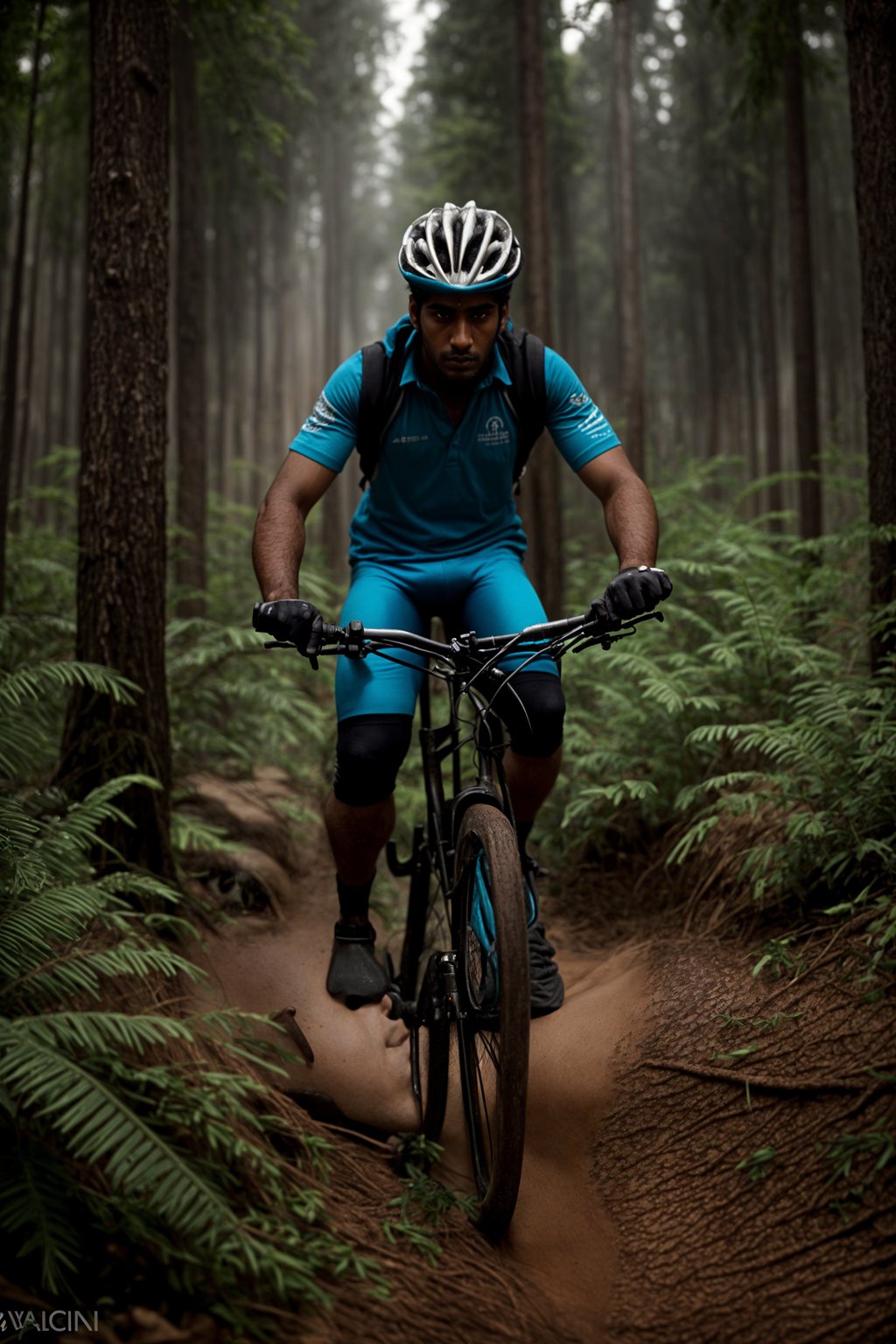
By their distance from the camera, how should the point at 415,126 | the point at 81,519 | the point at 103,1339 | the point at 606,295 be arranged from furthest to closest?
the point at 415,126 → the point at 606,295 → the point at 81,519 → the point at 103,1339

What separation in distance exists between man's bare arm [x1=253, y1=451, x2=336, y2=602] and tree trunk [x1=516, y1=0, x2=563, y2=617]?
589 centimetres

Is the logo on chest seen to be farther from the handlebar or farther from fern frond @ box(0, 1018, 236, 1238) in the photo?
fern frond @ box(0, 1018, 236, 1238)

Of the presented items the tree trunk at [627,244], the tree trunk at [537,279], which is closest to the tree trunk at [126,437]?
the tree trunk at [537,279]

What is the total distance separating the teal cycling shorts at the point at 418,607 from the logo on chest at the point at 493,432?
45cm

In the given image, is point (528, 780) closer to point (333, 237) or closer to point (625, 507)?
point (625, 507)

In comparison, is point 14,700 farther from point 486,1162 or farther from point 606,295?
point 606,295

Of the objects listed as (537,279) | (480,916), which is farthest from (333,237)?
(480,916)

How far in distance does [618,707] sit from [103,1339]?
17.1 ft

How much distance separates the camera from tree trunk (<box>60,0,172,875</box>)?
4.31m

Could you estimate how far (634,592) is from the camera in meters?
2.90

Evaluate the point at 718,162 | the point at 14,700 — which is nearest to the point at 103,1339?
the point at 14,700

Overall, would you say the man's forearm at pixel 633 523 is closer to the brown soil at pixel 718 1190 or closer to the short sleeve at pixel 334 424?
the short sleeve at pixel 334 424

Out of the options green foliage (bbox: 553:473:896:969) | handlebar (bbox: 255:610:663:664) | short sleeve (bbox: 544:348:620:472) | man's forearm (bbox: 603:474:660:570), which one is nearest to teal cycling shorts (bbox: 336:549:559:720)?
handlebar (bbox: 255:610:663:664)

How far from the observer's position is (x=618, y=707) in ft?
21.6
